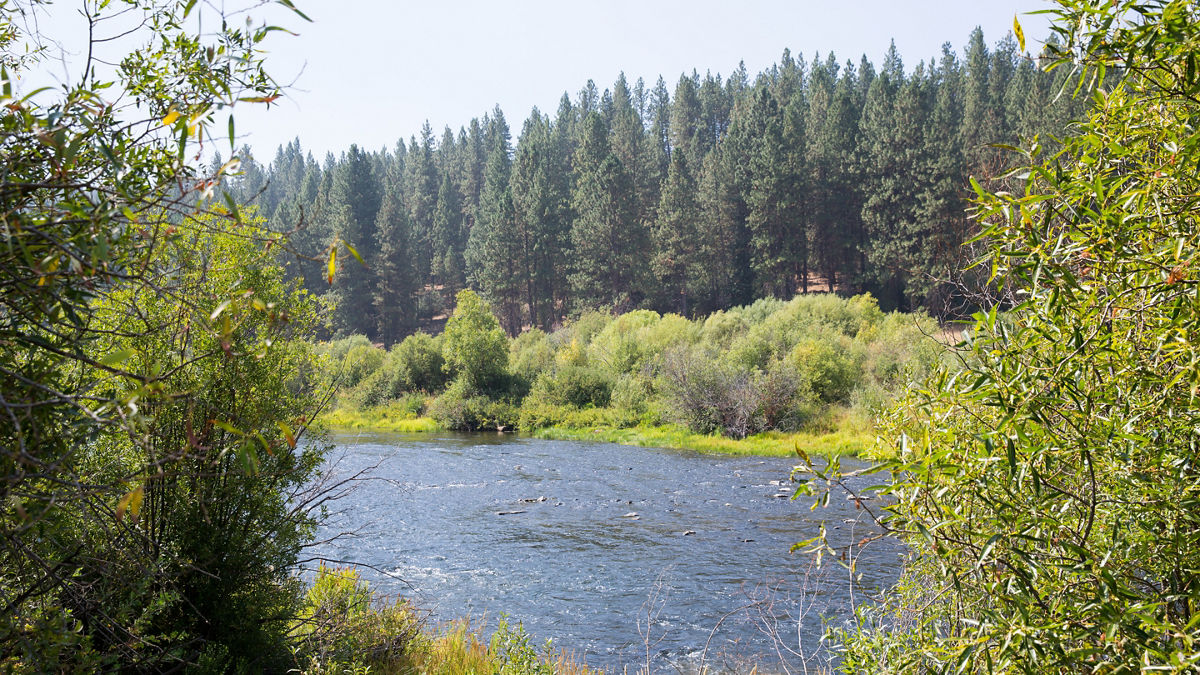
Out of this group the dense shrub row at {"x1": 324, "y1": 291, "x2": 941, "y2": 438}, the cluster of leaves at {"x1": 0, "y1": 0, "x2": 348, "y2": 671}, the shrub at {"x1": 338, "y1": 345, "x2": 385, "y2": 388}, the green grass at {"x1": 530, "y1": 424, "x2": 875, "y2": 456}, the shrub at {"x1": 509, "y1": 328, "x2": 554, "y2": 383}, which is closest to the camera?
the cluster of leaves at {"x1": 0, "y1": 0, "x2": 348, "y2": 671}

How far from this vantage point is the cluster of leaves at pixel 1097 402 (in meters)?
2.43

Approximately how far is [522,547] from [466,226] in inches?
2853

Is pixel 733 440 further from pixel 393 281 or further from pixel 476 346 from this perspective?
pixel 393 281

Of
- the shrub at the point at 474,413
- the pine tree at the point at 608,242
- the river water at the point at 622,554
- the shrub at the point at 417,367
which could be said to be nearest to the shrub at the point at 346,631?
the river water at the point at 622,554

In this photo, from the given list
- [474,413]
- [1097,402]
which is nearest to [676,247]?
[474,413]

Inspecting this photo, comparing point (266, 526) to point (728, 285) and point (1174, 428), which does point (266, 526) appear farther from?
point (728, 285)

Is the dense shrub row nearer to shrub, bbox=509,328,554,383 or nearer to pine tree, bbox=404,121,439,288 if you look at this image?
shrub, bbox=509,328,554,383

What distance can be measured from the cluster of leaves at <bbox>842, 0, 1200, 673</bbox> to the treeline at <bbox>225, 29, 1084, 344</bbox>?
3928cm

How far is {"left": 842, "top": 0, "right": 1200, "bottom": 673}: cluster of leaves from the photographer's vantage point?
2430 millimetres

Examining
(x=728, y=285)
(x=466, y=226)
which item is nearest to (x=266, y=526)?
(x=728, y=285)

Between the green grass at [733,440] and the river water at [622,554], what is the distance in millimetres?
1668

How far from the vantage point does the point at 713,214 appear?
181 ft

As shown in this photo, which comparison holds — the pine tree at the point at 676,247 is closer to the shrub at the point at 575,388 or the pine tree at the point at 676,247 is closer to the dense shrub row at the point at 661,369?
the dense shrub row at the point at 661,369

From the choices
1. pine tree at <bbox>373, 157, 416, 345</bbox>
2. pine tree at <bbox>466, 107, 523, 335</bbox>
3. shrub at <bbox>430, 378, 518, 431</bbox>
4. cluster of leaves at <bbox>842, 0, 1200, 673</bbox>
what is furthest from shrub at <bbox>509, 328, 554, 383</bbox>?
cluster of leaves at <bbox>842, 0, 1200, 673</bbox>
